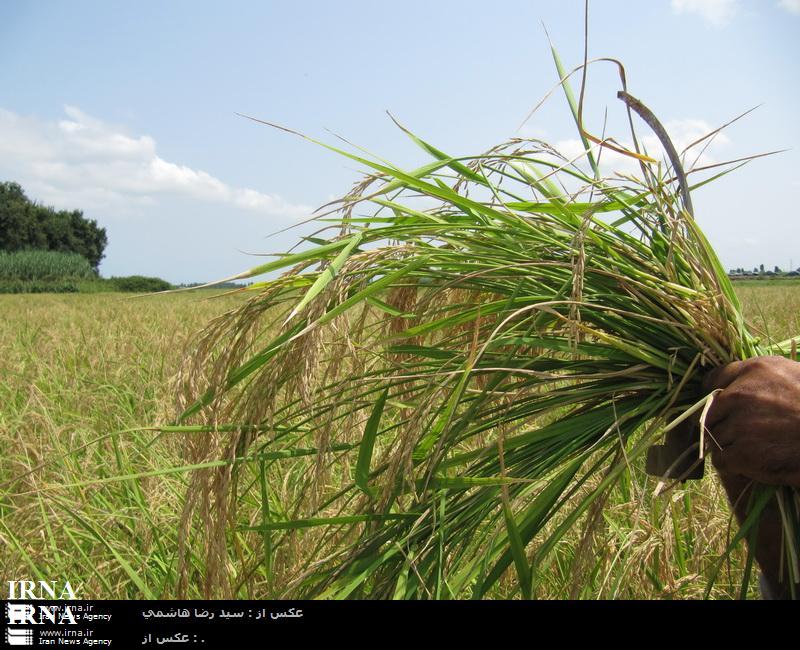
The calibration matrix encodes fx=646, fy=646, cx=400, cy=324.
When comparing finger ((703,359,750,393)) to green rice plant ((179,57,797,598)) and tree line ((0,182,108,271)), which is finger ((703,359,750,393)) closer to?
green rice plant ((179,57,797,598))

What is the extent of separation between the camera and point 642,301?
1.20 m

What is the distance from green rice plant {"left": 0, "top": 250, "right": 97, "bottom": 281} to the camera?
35594 mm

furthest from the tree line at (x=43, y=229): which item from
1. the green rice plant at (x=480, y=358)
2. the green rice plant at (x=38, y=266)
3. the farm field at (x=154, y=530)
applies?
the green rice plant at (x=480, y=358)

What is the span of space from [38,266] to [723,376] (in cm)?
4154

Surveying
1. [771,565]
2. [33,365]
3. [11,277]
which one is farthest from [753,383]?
[11,277]

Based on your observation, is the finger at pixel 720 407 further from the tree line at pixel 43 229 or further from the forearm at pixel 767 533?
the tree line at pixel 43 229

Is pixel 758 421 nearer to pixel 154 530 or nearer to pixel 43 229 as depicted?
pixel 154 530

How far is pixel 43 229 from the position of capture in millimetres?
42906

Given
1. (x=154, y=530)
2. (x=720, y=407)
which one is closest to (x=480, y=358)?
(x=720, y=407)

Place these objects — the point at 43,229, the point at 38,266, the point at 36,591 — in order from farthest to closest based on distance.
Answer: the point at 43,229, the point at 38,266, the point at 36,591

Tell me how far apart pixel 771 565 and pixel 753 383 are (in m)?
0.41

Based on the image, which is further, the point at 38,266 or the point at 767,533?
the point at 38,266

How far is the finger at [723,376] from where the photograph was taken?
1066 mm
